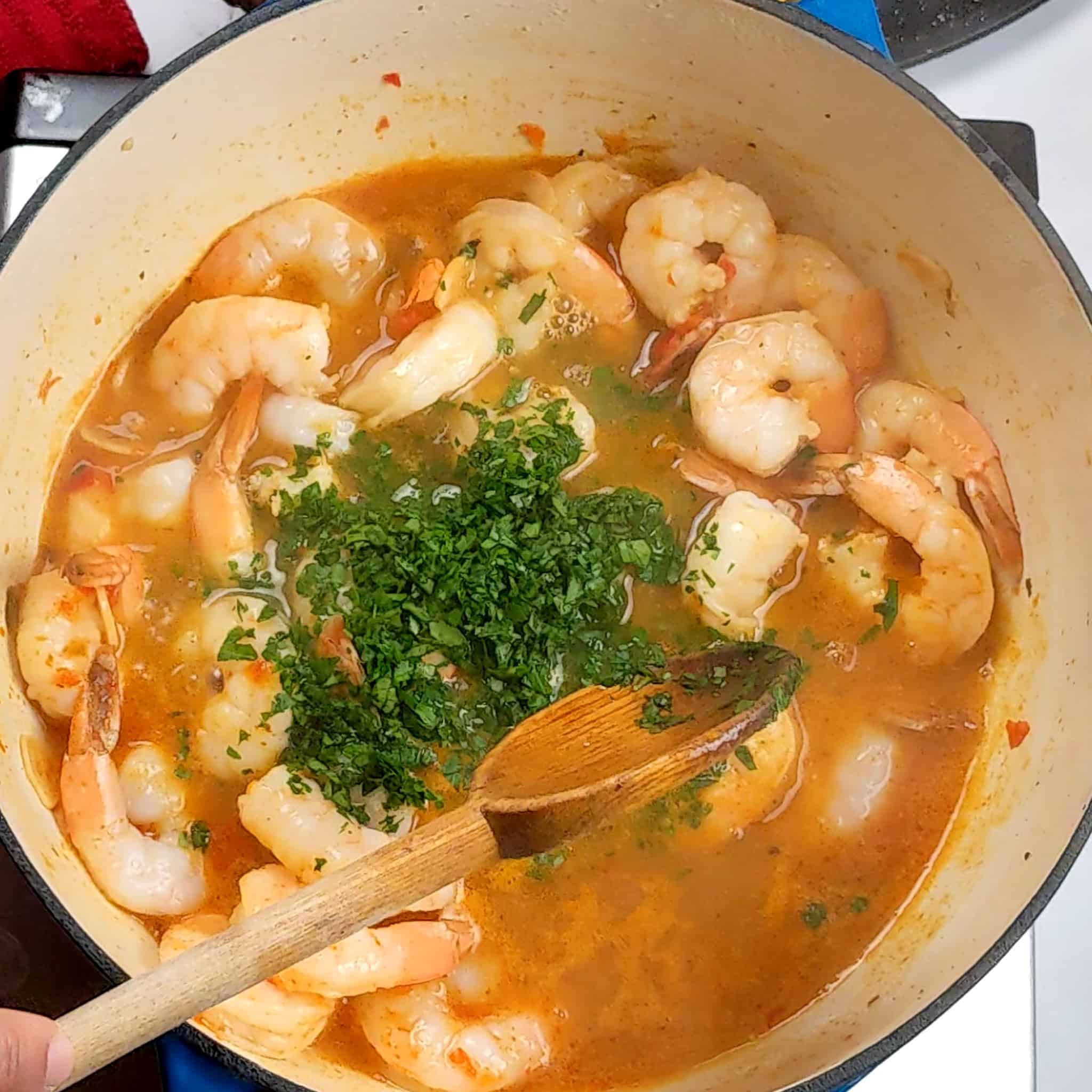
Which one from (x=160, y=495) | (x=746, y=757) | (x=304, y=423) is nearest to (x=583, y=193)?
(x=304, y=423)

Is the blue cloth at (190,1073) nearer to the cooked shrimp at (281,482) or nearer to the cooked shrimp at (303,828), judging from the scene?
the cooked shrimp at (303,828)

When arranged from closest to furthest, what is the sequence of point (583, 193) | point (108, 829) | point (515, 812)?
point (515, 812)
point (108, 829)
point (583, 193)

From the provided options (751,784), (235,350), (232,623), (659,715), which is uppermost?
(235,350)

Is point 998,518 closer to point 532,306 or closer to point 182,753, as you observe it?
point 532,306

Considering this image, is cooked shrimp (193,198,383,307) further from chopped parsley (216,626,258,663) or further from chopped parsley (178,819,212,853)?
chopped parsley (178,819,212,853)

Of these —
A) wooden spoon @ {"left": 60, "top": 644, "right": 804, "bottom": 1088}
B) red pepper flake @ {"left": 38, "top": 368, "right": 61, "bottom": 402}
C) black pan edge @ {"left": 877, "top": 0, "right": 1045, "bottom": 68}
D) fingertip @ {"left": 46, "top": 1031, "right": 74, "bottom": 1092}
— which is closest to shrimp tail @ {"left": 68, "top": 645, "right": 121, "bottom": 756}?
red pepper flake @ {"left": 38, "top": 368, "right": 61, "bottom": 402}

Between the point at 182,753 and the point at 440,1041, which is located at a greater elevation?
the point at 182,753

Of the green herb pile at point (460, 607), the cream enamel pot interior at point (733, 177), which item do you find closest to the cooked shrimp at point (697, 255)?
the cream enamel pot interior at point (733, 177)
